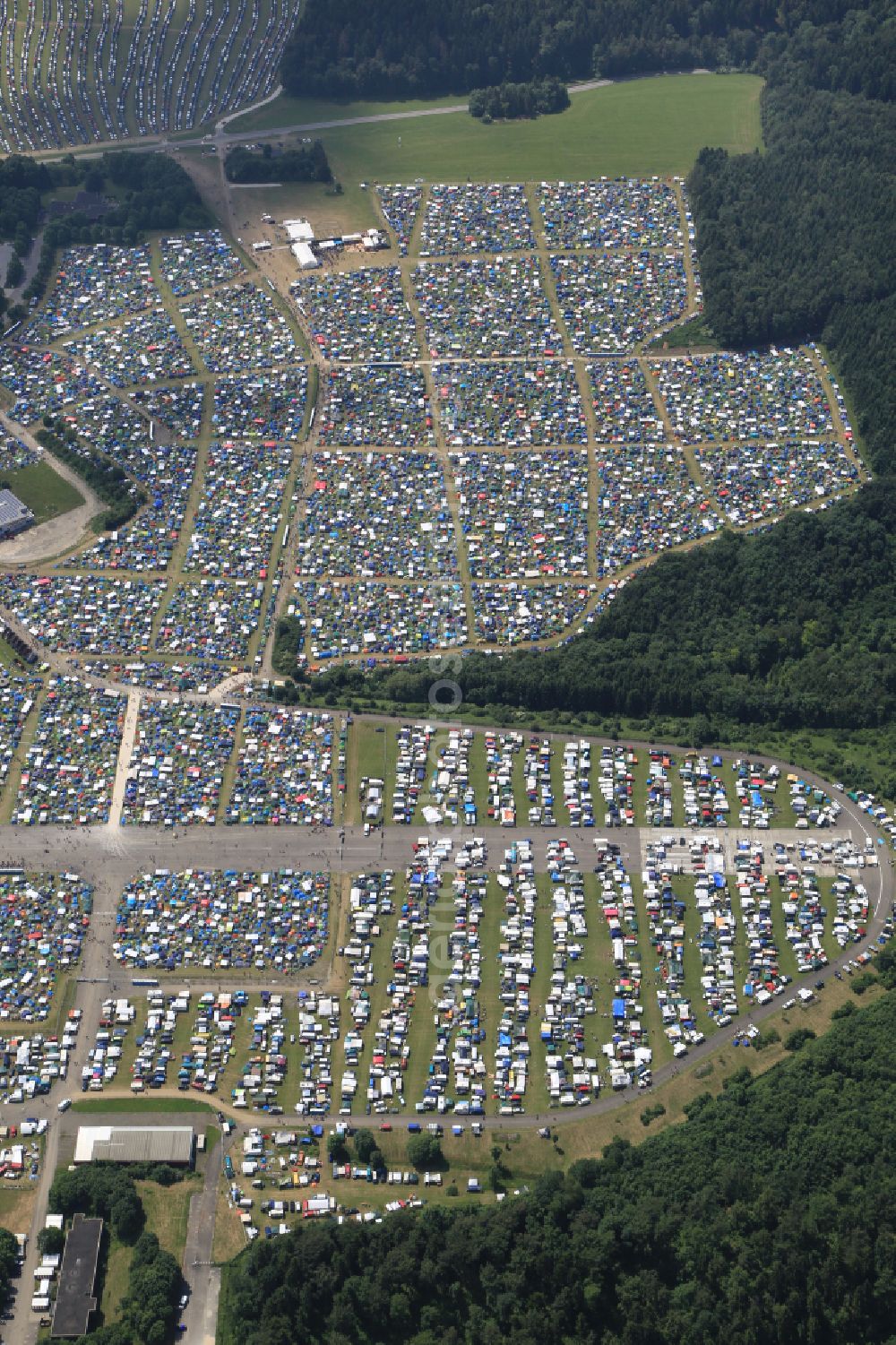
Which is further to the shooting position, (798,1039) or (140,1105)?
(798,1039)

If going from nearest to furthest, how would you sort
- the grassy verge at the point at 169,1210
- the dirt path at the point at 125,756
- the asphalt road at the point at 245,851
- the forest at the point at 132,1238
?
the forest at the point at 132,1238
the grassy verge at the point at 169,1210
the asphalt road at the point at 245,851
the dirt path at the point at 125,756

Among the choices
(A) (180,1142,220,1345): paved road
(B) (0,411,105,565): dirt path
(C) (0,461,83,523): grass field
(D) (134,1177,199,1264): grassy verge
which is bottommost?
(A) (180,1142,220,1345): paved road

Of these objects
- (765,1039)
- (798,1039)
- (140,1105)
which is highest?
(140,1105)

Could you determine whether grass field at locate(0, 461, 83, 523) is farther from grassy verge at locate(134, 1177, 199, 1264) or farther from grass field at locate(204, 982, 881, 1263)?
grass field at locate(204, 982, 881, 1263)

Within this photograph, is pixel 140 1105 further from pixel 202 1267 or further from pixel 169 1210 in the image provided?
pixel 202 1267

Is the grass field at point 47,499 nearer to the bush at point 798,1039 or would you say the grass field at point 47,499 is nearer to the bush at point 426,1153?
the bush at point 426,1153

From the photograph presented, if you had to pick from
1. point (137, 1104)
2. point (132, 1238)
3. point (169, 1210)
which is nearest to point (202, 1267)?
point (169, 1210)

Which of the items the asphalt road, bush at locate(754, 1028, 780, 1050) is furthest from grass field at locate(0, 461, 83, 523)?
bush at locate(754, 1028, 780, 1050)

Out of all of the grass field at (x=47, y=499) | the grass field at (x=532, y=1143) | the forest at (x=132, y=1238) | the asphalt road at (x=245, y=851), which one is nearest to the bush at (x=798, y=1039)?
the grass field at (x=532, y=1143)
